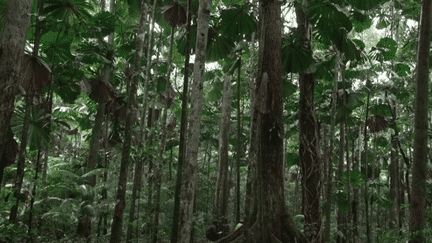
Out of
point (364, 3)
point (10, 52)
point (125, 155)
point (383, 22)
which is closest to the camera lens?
point (10, 52)

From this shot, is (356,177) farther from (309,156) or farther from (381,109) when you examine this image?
(309,156)

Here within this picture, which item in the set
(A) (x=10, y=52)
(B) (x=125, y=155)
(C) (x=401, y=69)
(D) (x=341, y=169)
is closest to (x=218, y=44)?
(B) (x=125, y=155)

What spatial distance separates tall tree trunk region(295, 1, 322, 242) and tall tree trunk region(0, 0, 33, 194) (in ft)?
15.2

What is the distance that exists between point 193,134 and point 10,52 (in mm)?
2813

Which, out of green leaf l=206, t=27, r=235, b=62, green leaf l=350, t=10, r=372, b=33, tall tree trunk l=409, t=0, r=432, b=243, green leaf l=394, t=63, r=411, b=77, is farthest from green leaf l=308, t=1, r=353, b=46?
green leaf l=394, t=63, r=411, b=77

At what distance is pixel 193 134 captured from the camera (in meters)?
5.59

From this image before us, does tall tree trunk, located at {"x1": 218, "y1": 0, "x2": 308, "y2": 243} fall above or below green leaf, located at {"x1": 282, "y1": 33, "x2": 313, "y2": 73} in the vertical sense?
below

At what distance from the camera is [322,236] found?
651cm

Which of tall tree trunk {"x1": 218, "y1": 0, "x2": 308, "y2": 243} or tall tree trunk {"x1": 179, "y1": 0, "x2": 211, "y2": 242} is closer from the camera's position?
tall tree trunk {"x1": 218, "y1": 0, "x2": 308, "y2": 243}

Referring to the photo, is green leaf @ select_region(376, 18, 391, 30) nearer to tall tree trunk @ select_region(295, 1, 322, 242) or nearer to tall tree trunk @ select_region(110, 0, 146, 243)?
tall tree trunk @ select_region(295, 1, 322, 242)

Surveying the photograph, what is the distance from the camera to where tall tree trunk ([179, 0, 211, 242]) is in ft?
17.6

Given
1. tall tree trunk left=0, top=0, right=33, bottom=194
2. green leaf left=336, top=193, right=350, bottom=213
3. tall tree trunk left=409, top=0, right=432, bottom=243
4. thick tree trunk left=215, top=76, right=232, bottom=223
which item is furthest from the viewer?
thick tree trunk left=215, top=76, right=232, bottom=223

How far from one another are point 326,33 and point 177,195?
14.4 feet

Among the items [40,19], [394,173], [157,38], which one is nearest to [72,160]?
[157,38]
